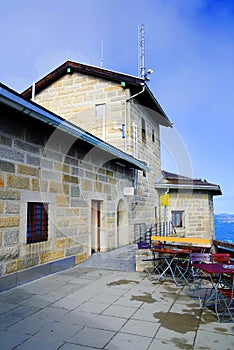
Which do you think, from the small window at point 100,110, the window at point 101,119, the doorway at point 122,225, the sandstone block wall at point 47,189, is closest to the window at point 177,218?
the doorway at point 122,225

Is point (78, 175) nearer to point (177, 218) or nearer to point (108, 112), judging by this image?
point (108, 112)

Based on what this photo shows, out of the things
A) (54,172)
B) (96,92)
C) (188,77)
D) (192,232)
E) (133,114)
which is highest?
(188,77)

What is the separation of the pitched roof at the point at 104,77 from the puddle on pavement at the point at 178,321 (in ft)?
27.7

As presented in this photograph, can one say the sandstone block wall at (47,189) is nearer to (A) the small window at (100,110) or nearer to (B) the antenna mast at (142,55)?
(A) the small window at (100,110)

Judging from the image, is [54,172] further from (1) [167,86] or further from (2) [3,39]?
(1) [167,86]

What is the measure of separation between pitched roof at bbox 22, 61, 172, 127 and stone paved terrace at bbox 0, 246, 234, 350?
767cm

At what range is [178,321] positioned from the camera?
10.2 feet

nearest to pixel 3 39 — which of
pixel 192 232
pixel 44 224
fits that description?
pixel 44 224

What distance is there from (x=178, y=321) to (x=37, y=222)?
3.27 metres

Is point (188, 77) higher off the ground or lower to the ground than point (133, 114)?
higher

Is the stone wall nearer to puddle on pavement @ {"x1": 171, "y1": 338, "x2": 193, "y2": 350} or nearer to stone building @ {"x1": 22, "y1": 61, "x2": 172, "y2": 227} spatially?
stone building @ {"x1": 22, "y1": 61, "x2": 172, "y2": 227}

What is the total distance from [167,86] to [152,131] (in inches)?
101

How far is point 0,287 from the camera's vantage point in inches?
165

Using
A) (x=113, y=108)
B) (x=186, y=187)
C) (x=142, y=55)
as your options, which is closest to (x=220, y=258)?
(x=113, y=108)
